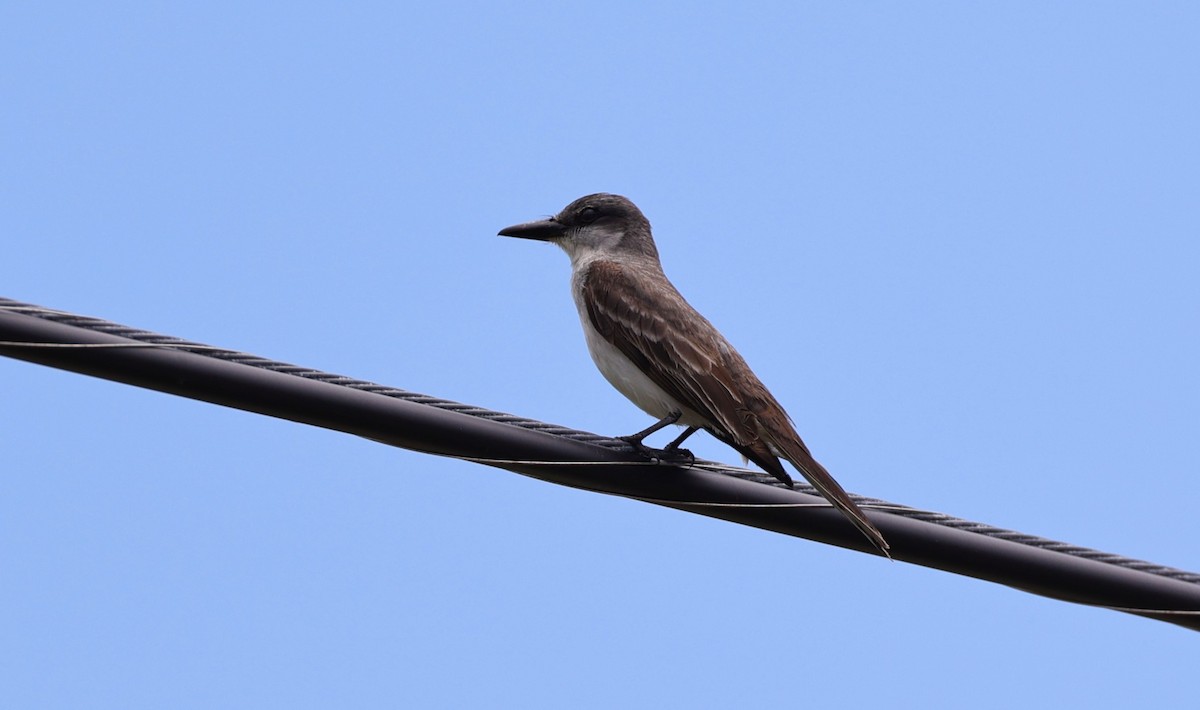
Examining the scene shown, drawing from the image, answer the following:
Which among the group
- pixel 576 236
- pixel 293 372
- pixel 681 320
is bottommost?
pixel 293 372

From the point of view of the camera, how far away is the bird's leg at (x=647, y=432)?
7.53 metres

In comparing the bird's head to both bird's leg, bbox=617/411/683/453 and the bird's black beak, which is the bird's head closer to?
the bird's black beak

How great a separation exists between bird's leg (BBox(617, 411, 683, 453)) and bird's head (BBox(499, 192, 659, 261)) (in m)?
2.45

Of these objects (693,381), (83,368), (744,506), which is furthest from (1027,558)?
(83,368)

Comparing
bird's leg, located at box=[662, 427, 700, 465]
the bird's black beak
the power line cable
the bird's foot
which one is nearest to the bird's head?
the bird's black beak

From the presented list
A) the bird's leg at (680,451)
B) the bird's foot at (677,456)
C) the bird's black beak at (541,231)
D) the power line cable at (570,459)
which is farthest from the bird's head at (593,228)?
the power line cable at (570,459)

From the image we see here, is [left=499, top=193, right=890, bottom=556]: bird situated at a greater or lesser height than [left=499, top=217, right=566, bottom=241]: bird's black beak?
lesser

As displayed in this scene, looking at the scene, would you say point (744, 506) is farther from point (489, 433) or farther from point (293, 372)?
point (293, 372)

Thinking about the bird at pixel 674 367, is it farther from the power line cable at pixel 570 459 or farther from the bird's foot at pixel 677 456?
the power line cable at pixel 570 459

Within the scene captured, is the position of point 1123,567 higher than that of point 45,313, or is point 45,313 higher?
point 45,313

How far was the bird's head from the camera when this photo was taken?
10.6m

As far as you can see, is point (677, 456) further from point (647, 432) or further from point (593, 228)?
point (593, 228)

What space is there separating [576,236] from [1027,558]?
500cm

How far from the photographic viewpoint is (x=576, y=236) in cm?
1068
